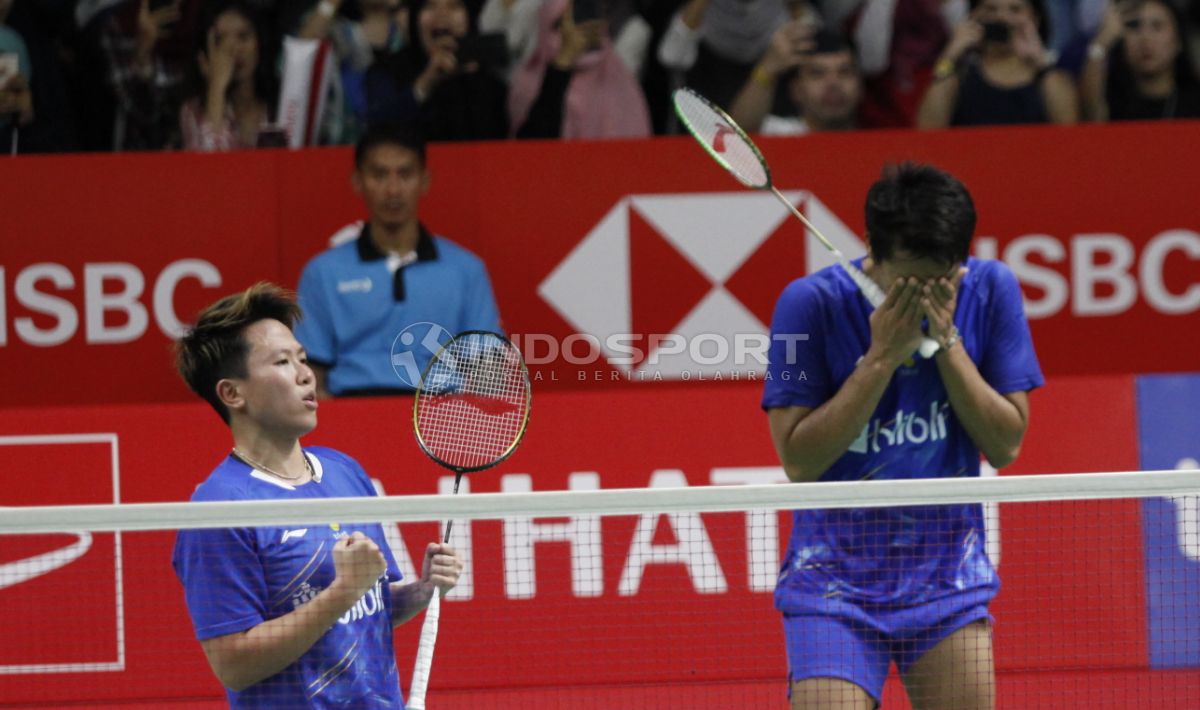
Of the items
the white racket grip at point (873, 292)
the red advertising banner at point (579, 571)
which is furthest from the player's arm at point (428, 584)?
the red advertising banner at point (579, 571)

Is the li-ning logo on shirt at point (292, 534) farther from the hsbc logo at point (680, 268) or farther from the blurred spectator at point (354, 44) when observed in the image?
the blurred spectator at point (354, 44)

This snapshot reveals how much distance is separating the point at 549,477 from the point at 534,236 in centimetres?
138

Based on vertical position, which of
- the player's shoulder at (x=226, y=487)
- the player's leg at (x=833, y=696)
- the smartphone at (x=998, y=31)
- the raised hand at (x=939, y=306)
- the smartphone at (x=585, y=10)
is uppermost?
the smartphone at (x=585, y=10)

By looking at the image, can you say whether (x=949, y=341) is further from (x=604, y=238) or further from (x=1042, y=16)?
(x=1042, y=16)

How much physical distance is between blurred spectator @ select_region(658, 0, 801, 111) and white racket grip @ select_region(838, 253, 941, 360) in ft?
12.7

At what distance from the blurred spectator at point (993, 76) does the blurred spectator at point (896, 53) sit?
0.23 metres

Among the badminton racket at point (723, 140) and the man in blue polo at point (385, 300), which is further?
the man in blue polo at point (385, 300)

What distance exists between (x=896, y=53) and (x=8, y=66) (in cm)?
403

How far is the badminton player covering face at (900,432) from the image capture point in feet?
12.0

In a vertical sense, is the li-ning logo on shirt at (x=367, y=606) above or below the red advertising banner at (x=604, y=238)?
below

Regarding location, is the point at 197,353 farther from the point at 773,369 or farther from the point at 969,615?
the point at 969,615

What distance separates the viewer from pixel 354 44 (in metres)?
7.65

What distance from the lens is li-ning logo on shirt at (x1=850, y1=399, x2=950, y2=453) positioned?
385 cm

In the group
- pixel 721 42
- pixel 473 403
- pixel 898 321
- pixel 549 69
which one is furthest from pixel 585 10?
pixel 898 321
